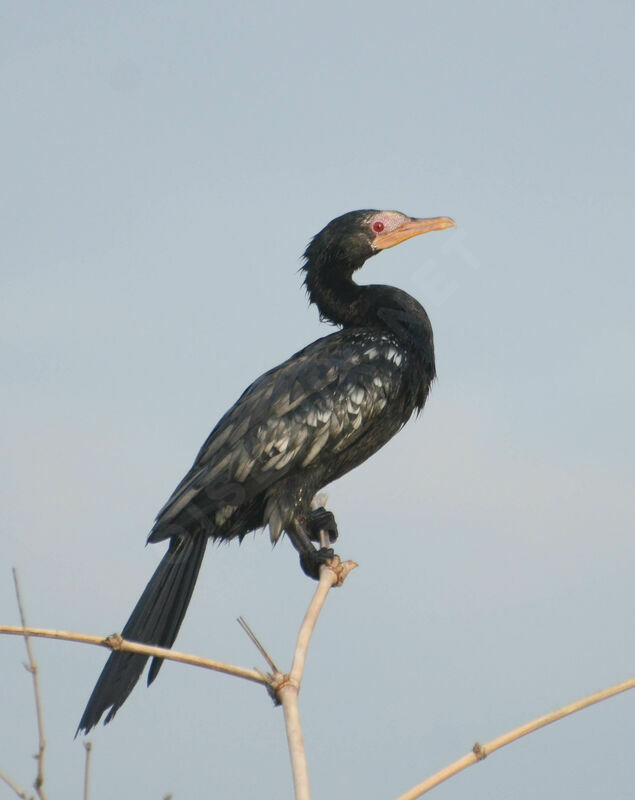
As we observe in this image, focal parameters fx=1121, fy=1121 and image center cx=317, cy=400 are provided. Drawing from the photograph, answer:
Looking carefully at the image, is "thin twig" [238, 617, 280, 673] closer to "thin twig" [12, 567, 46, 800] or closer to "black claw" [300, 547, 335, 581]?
"thin twig" [12, 567, 46, 800]

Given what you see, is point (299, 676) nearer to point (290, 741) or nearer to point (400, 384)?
point (290, 741)

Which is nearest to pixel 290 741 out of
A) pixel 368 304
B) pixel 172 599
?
pixel 172 599

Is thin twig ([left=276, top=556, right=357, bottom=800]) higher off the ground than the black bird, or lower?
lower

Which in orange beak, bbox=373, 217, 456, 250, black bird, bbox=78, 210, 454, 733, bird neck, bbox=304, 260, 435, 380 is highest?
orange beak, bbox=373, 217, 456, 250

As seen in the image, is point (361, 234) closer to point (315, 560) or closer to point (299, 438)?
point (299, 438)

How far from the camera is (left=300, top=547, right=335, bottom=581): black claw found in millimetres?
5535

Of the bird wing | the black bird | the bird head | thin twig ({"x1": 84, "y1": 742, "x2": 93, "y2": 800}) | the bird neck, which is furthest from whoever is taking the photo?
the bird head

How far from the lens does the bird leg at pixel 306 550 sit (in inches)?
219

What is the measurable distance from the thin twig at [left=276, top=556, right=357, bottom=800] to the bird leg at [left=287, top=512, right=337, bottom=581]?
67.2 inches

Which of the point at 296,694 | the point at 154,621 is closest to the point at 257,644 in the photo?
the point at 296,694

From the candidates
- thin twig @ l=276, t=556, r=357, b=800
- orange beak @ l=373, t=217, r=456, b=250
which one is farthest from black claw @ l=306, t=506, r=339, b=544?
thin twig @ l=276, t=556, r=357, b=800

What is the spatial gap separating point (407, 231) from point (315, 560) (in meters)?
2.20

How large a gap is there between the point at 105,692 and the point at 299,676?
1.97 meters

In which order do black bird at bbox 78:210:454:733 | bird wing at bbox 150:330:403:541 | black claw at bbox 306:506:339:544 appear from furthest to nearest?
black claw at bbox 306:506:339:544 → bird wing at bbox 150:330:403:541 → black bird at bbox 78:210:454:733
